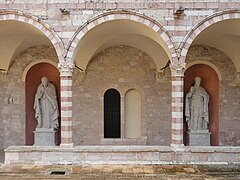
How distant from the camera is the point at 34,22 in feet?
25.4

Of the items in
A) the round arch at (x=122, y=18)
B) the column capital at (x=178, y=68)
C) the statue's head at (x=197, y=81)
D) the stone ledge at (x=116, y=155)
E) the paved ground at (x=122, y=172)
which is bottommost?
the paved ground at (x=122, y=172)

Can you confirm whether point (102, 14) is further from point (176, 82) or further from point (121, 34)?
point (176, 82)

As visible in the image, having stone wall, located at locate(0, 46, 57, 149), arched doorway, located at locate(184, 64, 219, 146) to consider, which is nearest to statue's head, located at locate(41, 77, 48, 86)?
stone wall, located at locate(0, 46, 57, 149)

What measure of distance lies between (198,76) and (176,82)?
10.9 feet

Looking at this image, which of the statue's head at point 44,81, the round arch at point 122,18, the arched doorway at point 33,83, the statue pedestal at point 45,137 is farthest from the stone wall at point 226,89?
Answer: the statue pedestal at point 45,137

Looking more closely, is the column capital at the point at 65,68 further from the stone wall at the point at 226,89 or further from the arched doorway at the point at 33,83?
the stone wall at the point at 226,89

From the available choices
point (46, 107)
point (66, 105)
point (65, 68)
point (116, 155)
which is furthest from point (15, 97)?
point (116, 155)

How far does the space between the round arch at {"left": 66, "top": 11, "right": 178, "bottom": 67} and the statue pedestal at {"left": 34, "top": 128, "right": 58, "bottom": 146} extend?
3584 millimetres

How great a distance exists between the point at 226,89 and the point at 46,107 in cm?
669

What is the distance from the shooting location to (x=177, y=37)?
7.77 metres

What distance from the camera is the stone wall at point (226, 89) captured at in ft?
34.3

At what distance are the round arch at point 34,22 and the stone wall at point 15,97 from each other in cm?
289

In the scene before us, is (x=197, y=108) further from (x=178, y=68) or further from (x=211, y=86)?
(x=178, y=68)

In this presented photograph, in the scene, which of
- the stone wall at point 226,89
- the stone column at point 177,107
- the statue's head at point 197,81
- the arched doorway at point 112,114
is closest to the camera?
the stone column at point 177,107
